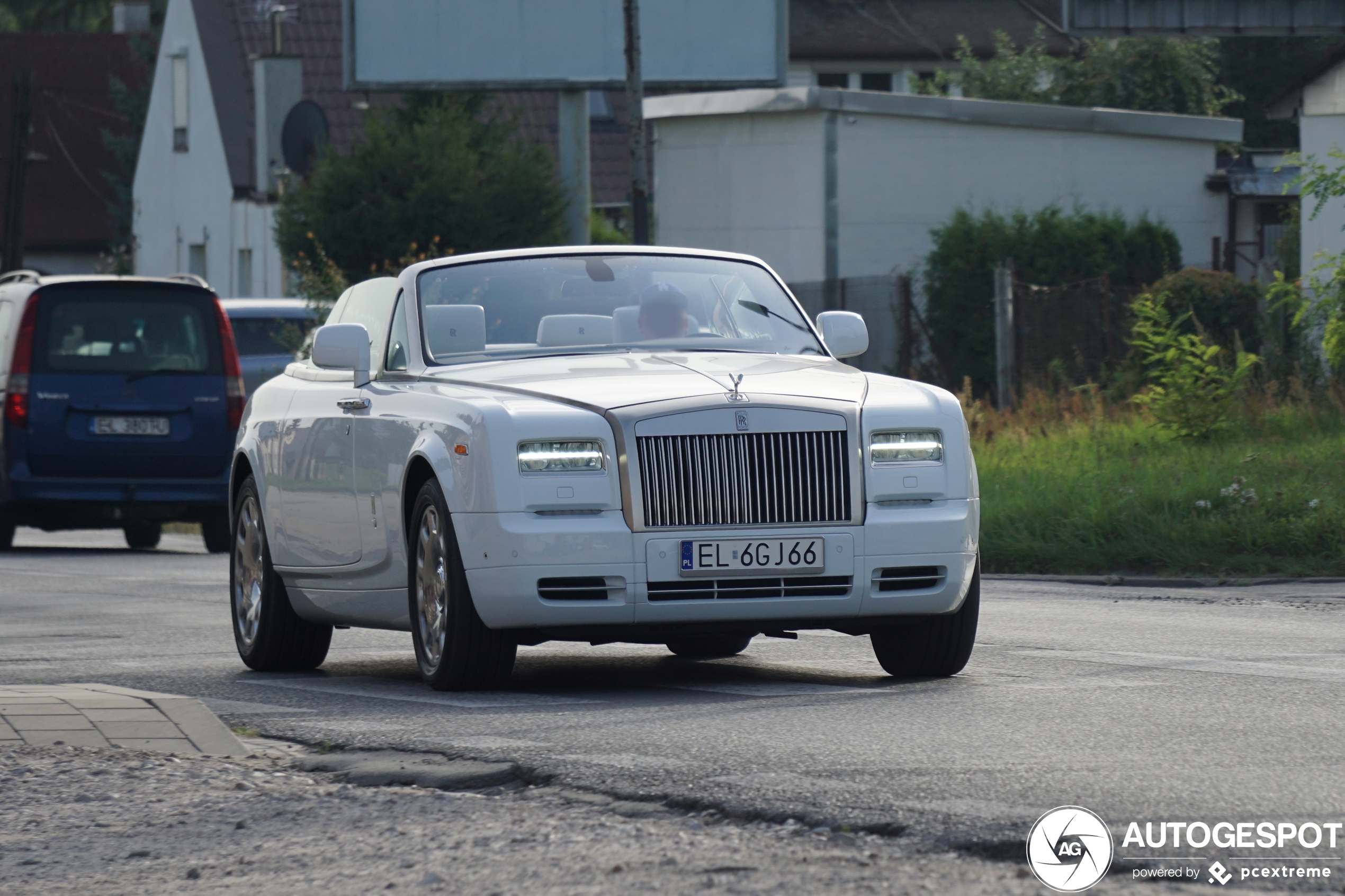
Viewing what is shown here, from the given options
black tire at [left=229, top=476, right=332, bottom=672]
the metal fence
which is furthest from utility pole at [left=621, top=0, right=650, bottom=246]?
black tire at [left=229, top=476, right=332, bottom=672]

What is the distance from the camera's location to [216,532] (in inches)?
785

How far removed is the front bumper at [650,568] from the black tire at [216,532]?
11728 millimetres

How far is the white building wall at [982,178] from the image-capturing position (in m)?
33.5

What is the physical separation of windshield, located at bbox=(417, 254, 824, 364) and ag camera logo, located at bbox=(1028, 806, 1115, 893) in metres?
4.20

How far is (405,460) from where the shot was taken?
29.1 ft

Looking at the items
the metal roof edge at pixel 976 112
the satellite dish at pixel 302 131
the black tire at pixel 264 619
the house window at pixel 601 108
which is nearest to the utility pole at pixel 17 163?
the satellite dish at pixel 302 131

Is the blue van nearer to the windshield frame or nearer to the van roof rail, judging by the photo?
the van roof rail

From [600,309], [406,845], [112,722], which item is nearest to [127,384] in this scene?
[600,309]

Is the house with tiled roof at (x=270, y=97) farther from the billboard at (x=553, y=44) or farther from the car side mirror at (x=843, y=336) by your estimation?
the car side mirror at (x=843, y=336)

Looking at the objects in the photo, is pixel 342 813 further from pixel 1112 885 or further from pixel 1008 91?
pixel 1008 91

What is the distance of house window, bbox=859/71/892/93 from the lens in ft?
198

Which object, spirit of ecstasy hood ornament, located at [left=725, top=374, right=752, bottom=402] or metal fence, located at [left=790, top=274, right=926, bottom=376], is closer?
spirit of ecstasy hood ornament, located at [left=725, top=374, right=752, bottom=402]

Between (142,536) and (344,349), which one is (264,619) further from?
(142,536)

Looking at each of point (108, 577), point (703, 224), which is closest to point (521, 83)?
point (703, 224)
